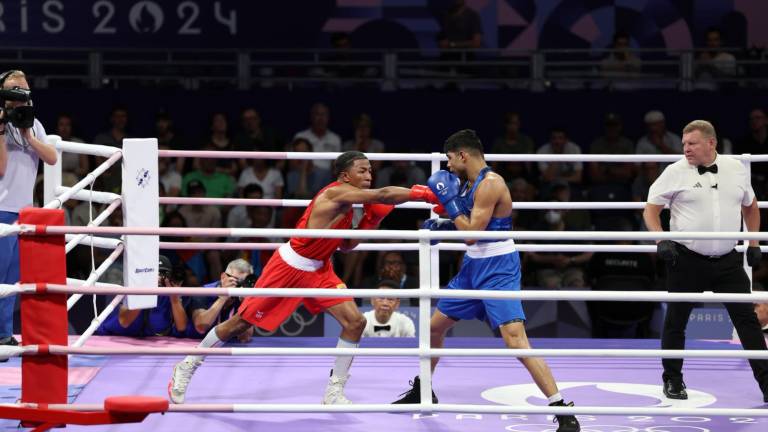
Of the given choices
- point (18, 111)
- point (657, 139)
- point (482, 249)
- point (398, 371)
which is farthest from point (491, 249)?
point (657, 139)

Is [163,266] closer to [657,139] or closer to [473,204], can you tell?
[473,204]

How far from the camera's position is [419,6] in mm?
12203

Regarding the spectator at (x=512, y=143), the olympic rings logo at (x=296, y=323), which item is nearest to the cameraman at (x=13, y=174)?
the olympic rings logo at (x=296, y=323)

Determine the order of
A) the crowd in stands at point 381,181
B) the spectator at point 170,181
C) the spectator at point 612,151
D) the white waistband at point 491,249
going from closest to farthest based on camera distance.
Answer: the white waistband at point 491,249, the crowd in stands at point 381,181, the spectator at point 170,181, the spectator at point 612,151

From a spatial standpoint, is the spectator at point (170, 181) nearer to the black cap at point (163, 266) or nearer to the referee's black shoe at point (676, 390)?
the black cap at point (163, 266)

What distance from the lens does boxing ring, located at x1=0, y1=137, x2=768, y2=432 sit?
452 cm

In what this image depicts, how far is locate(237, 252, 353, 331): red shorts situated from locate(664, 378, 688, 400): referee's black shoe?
1641 mm

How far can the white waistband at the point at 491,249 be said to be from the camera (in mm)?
5340

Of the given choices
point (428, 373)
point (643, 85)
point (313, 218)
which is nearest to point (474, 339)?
point (313, 218)

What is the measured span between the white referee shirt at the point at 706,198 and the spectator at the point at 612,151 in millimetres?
4196

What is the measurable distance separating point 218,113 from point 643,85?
4.19m

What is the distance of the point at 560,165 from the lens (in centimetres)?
1043

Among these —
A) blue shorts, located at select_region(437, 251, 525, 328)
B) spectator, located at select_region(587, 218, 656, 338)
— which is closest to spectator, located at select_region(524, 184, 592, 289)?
spectator, located at select_region(587, 218, 656, 338)

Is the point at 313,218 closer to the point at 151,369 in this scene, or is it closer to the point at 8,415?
the point at 151,369
